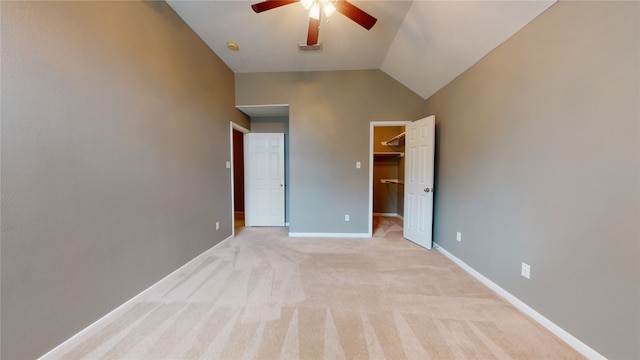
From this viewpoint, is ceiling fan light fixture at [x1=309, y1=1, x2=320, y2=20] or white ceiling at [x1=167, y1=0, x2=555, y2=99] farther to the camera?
white ceiling at [x1=167, y1=0, x2=555, y2=99]

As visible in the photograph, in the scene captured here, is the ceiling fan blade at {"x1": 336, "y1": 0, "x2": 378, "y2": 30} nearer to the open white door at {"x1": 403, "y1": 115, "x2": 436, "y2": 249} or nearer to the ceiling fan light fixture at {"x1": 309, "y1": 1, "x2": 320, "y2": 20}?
the ceiling fan light fixture at {"x1": 309, "y1": 1, "x2": 320, "y2": 20}

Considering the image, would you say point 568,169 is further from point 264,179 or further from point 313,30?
point 264,179

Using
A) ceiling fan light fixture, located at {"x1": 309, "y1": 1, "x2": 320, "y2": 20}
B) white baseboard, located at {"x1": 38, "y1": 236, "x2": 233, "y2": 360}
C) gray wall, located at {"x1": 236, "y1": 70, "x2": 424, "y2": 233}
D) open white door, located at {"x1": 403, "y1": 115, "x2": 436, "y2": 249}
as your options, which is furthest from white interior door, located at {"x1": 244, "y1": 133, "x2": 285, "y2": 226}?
ceiling fan light fixture, located at {"x1": 309, "y1": 1, "x2": 320, "y2": 20}

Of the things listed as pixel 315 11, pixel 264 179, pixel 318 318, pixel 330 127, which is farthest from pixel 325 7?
pixel 264 179

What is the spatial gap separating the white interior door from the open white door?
2402 millimetres

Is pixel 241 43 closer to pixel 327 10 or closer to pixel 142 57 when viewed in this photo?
pixel 142 57

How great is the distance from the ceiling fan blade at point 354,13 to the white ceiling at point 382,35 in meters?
0.40

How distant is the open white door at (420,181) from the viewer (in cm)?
297

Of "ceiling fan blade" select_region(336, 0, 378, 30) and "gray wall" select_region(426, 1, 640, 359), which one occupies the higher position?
"ceiling fan blade" select_region(336, 0, 378, 30)

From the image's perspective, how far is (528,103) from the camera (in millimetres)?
1663

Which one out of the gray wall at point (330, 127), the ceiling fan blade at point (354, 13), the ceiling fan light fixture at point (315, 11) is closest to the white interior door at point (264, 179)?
the gray wall at point (330, 127)

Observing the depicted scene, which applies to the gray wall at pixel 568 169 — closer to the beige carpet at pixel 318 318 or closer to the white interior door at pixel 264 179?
the beige carpet at pixel 318 318

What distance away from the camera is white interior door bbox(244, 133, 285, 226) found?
163 inches

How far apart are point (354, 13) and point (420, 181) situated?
2391mm
